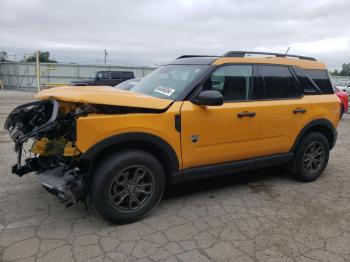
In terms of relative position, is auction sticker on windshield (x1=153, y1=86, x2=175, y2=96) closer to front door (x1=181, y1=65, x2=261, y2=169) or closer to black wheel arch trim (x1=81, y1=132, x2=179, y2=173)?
front door (x1=181, y1=65, x2=261, y2=169)

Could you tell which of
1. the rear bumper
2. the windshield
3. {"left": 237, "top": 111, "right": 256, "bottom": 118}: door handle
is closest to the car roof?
A: the windshield

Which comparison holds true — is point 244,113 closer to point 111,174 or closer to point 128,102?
point 128,102

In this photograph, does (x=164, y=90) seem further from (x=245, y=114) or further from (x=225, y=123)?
(x=245, y=114)

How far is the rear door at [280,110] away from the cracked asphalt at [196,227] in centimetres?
71

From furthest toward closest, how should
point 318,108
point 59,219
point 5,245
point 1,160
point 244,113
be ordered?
point 1,160 → point 318,108 → point 244,113 → point 59,219 → point 5,245

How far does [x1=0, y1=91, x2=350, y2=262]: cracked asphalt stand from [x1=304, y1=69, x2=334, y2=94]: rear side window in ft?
4.88

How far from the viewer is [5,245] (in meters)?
3.26

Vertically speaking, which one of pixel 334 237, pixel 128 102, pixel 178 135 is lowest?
pixel 334 237

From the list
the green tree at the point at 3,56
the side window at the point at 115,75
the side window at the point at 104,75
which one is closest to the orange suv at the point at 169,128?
the side window at the point at 104,75

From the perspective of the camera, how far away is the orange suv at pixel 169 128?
353 cm

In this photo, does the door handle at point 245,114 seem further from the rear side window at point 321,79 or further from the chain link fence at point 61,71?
the chain link fence at point 61,71

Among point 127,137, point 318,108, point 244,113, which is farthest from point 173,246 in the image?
point 318,108

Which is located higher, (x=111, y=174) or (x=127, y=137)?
(x=127, y=137)

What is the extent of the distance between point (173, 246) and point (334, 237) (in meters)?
1.67
